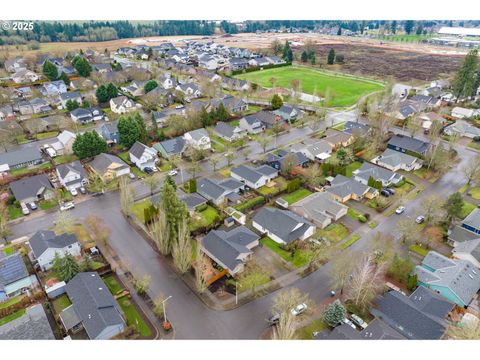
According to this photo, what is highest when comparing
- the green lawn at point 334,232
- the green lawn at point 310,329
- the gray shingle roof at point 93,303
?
the gray shingle roof at point 93,303

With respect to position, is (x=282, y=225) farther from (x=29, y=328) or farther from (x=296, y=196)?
(x=29, y=328)

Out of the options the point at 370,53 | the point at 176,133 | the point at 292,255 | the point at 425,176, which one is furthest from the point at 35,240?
the point at 370,53

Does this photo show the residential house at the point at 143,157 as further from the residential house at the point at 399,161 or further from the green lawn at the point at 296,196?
the residential house at the point at 399,161

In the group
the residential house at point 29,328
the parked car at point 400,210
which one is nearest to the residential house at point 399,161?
the parked car at point 400,210

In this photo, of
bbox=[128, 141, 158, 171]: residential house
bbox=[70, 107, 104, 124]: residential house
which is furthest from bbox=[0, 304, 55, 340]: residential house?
bbox=[70, 107, 104, 124]: residential house

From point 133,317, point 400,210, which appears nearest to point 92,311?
point 133,317

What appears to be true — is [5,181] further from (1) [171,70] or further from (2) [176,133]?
(1) [171,70]
